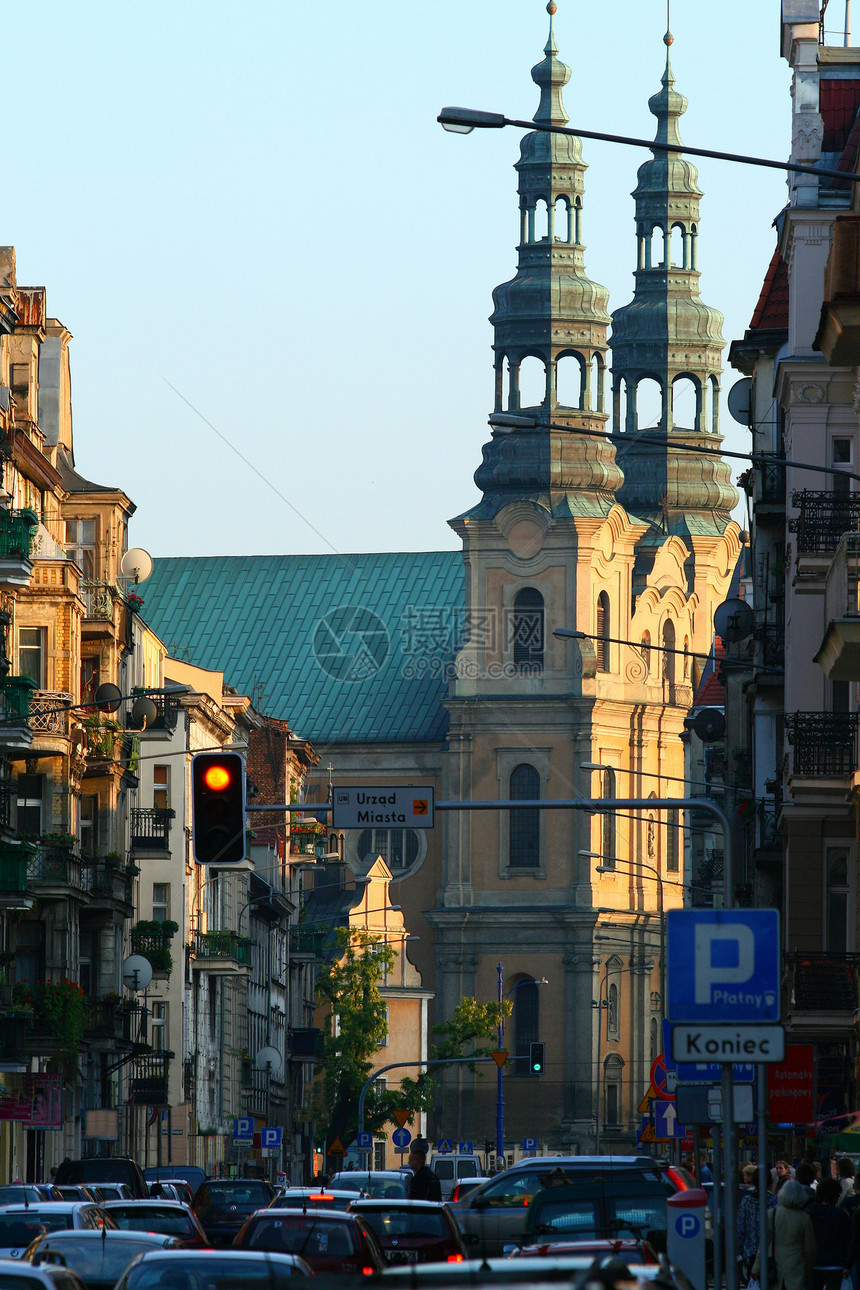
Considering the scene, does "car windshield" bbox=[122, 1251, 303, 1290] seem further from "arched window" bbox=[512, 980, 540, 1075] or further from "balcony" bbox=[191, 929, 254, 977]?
"arched window" bbox=[512, 980, 540, 1075]

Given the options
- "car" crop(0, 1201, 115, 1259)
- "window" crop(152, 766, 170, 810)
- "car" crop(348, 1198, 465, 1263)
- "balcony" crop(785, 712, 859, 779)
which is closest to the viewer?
"car" crop(348, 1198, 465, 1263)

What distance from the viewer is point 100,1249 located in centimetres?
2075

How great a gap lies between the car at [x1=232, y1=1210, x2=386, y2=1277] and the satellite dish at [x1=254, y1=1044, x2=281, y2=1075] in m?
67.2

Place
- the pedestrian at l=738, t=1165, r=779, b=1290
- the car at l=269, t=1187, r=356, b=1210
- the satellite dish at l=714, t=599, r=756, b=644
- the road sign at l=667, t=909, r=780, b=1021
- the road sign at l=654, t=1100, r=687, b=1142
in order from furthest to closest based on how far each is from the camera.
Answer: the satellite dish at l=714, t=599, r=756, b=644 → the road sign at l=654, t=1100, r=687, b=1142 → the pedestrian at l=738, t=1165, r=779, b=1290 → the car at l=269, t=1187, r=356, b=1210 → the road sign at l=667, t=909, r=780, b=1021

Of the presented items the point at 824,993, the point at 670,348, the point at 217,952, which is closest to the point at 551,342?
the point at 670,348

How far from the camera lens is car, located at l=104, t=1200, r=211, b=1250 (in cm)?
2598

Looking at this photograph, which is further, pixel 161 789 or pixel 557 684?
pixel 557 684

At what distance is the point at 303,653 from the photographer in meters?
142

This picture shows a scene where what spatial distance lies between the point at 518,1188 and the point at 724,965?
14337mm

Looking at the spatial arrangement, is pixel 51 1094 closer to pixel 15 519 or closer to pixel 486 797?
pixel 15 519

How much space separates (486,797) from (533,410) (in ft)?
55.9

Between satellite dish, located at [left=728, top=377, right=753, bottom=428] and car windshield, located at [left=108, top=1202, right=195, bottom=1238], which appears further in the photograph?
satellite dish, located at [left=728, top=377, right=753, bottom=428]

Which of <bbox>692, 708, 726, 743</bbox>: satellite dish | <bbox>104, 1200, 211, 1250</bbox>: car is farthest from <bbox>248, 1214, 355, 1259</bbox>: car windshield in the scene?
<bbox>692, 708, 726, 743</bbox>: satellite dish

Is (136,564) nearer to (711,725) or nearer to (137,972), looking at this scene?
(137,972)
